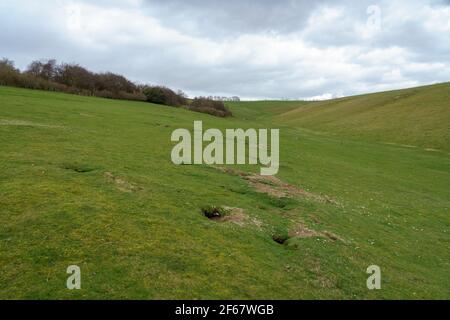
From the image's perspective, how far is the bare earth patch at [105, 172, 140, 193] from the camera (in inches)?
556

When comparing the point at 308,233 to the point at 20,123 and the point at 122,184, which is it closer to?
the point at 122,184

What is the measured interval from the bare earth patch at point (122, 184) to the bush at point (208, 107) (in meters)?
66.4

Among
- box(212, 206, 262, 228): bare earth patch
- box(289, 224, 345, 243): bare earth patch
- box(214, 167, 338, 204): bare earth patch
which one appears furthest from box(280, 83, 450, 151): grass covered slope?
box(212, 206, 262, 228): bare earth patch

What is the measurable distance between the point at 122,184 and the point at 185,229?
4.65 meters

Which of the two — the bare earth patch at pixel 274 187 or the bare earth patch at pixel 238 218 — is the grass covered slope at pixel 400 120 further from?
the bare earth patch at pixel 238 218

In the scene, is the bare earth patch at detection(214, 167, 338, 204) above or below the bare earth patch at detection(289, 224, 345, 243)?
above

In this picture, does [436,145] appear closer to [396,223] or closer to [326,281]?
[396,223]

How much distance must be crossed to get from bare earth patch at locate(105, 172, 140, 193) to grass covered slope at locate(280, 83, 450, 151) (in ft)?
164

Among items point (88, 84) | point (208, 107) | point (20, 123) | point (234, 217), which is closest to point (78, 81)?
point (88, 84)

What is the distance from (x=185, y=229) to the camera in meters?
11.1

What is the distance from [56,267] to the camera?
27.3 ft

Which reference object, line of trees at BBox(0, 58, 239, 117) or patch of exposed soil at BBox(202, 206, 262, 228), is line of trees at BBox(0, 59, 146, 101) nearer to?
line of trees at BBox(0, 58, 239, 117)
